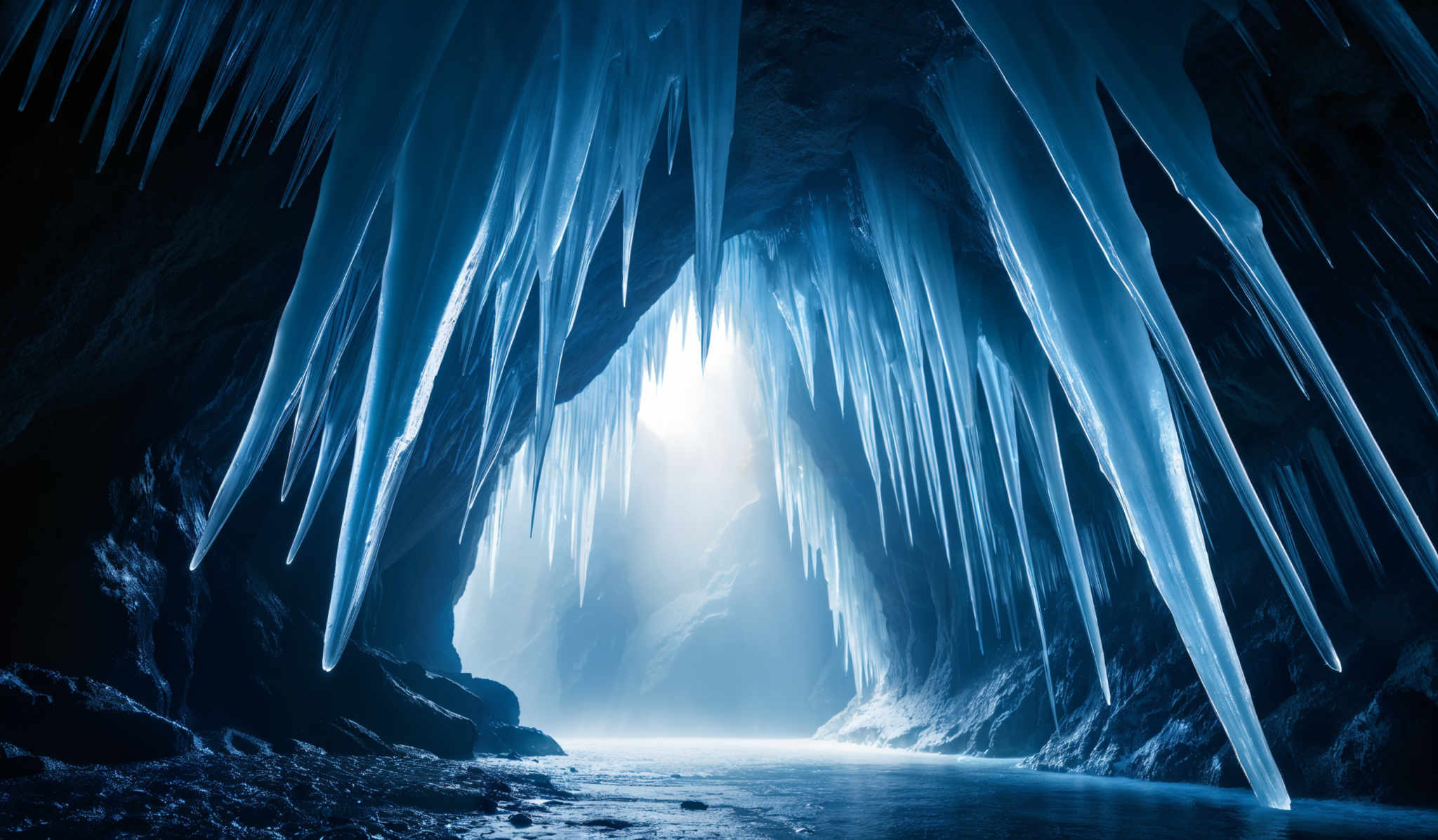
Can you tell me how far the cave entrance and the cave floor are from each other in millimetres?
22728

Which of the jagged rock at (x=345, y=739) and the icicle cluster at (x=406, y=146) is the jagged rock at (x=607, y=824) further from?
the jagged rock at (x=345, y=739)

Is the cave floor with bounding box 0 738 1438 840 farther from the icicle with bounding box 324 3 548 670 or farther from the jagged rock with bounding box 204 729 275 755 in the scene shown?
the icicle with bounding box 324 3 548 670

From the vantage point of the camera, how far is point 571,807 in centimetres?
324

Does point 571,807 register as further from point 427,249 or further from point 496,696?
point 496,696

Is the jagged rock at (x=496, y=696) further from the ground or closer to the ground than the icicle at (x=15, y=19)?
closer to the ground

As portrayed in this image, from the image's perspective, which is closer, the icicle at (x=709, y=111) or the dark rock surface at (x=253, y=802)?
the dark rock surface at (x=253, y=802)

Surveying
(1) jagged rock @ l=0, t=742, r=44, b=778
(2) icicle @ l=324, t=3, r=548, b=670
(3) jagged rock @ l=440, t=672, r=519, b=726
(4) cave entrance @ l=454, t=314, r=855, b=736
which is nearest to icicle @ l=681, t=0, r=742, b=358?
(2) icicle @ l=324, t=3, r=548, b=670

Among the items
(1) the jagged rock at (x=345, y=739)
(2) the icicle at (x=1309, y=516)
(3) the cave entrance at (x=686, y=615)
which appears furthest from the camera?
(3) the cave entrance at (x=686, y=615)

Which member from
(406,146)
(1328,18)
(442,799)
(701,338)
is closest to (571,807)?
(442,799)

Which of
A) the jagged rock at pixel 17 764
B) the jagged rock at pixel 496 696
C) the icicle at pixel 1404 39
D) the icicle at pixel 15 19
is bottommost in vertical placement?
the jagged rock at pixel 496 696

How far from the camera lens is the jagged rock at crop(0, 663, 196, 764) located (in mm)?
2945

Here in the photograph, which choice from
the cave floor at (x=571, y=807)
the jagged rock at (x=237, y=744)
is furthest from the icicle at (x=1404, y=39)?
the jagged rock at (x=237, y=744)

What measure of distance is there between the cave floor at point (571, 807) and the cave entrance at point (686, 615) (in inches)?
895

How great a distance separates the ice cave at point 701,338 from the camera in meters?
2.44
